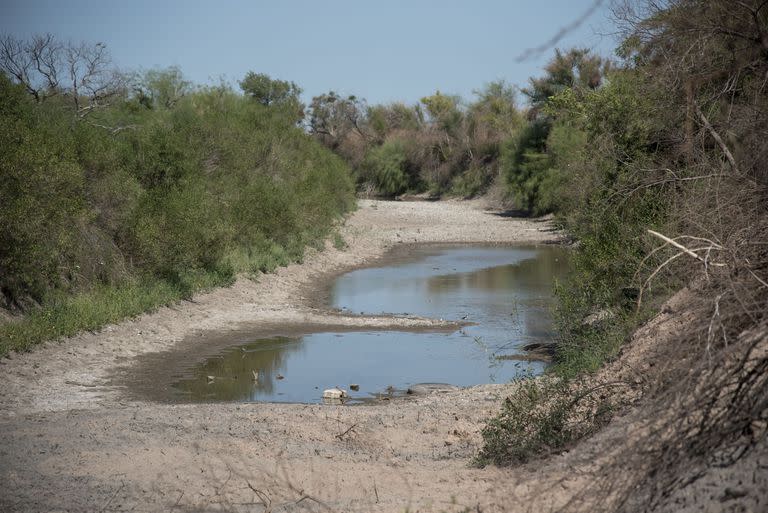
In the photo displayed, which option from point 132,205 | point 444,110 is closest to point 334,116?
point 444,110

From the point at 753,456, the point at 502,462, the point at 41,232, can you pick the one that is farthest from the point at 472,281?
the point at 753,456

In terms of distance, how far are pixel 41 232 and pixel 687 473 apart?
1365cm

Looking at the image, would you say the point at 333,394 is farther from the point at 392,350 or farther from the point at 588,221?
the point at 588,221

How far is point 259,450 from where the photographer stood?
943 cm

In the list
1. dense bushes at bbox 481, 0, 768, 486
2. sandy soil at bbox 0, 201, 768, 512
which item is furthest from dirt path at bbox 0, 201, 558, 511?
dense bushes at bbox 481, 0, 768, 486

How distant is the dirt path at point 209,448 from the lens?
302 inches

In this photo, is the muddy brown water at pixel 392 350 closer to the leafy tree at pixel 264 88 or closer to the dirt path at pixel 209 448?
the dirt path at pixel 209 448

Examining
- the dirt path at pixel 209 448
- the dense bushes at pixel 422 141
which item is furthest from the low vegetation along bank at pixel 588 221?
the dense bushes at pixel 422 141

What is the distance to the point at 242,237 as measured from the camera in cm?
2706

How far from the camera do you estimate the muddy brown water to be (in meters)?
14.8

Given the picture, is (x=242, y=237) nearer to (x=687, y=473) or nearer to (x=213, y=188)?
(x=213, y=188)

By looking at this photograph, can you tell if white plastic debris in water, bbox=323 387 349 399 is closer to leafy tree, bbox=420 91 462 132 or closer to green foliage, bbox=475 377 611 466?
green foliage, bbox=475 377 611 466

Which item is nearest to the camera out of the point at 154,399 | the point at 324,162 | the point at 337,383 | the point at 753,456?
the point at 753,456

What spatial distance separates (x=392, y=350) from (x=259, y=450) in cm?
858
